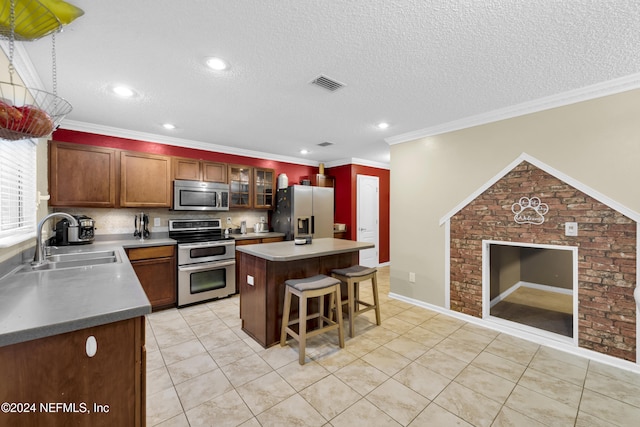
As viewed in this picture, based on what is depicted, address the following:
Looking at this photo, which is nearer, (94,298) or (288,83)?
(94,298)

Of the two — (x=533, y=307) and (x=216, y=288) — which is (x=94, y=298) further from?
(x=533, y=307)

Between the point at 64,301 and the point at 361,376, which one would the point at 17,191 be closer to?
the point at 64,301

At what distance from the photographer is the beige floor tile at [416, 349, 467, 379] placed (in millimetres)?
2248

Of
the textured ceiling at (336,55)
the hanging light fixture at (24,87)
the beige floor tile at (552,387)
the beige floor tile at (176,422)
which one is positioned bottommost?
the beige floor tile at (552,387)

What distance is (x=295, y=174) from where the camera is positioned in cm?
582

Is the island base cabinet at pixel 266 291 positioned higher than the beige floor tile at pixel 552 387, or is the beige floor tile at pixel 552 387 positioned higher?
the island base cabinet at pixel 266 291

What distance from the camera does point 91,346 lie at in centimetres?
109

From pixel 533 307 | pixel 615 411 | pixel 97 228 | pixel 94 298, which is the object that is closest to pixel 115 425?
pixel 94 298

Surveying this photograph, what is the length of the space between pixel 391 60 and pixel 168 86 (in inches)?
78.6

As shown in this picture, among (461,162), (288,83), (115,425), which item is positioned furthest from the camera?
(461,162)

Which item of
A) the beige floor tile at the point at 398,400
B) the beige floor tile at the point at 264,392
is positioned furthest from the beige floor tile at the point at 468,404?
the beige floor tile at the point at 264,392

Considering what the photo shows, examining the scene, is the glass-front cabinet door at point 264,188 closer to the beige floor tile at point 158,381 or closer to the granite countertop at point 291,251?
the granite countertop at point 291,251

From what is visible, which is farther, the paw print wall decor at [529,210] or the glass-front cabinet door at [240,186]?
the glass-front cabinet door at [240,186]

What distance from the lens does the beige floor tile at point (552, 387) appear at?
1.94 meters
